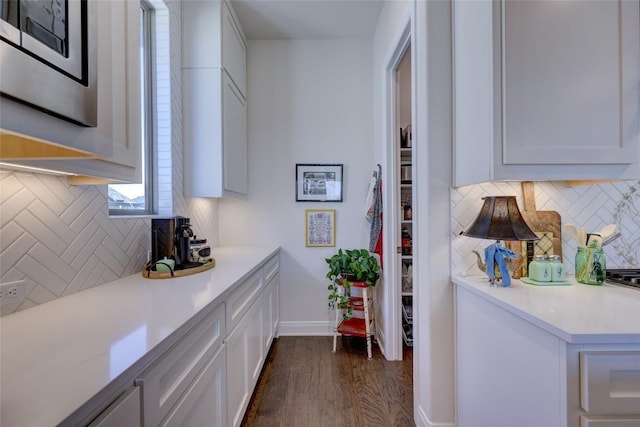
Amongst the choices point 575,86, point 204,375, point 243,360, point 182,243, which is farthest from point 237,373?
point 575,86

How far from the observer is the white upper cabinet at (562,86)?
111cm

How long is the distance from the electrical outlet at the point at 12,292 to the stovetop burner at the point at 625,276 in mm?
2313

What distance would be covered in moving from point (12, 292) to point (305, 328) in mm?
2274

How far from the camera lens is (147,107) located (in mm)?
1905

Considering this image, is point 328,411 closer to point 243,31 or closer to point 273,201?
point 273,201

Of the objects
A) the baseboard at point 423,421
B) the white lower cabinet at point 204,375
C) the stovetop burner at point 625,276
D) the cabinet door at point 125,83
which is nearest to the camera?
the white lower cabinet at point 204,375

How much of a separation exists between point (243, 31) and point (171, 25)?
0.92 metres

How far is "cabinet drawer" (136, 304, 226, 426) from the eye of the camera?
73 centimetres

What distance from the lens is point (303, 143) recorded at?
2.90 meters

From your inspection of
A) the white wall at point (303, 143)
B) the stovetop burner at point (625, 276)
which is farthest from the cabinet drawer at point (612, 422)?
the white wall at point (303, 143)

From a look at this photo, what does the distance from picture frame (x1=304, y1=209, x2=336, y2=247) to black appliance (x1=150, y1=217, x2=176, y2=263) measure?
1.45 metres

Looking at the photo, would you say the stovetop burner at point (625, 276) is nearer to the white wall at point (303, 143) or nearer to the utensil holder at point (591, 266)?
the utensil holder at point (591, 266)

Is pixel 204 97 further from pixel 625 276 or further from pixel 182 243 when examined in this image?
pixel 625 276

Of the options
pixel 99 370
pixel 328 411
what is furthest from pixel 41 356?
pixel 328 411
